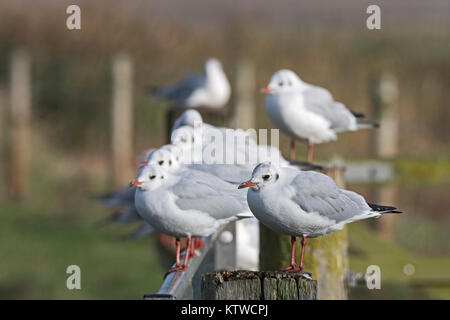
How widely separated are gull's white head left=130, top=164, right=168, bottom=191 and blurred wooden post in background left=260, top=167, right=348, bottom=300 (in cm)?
81

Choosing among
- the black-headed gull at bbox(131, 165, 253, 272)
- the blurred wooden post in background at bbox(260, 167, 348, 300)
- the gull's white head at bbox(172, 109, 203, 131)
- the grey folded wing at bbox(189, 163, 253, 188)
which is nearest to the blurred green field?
the gull's white head at bbox(172, 109, 203, 131)

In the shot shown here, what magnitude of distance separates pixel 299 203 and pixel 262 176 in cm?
24

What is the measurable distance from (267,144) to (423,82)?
43.3ft

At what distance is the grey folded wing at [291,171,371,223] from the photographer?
3.64 meters

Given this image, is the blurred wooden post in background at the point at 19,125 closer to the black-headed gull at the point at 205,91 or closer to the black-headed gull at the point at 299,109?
the black-headed gull at the point at 205,91

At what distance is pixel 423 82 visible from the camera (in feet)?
59.3

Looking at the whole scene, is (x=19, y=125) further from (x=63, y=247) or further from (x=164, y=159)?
(x=164, y=159)

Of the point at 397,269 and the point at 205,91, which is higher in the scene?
the point at 205,91

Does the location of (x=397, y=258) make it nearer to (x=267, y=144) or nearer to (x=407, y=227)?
(x=267, y=144)

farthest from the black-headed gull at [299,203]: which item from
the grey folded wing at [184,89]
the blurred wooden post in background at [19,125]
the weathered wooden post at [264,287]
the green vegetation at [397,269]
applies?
the blurred wooden post in background at [19,125]

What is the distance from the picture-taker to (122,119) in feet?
49.5

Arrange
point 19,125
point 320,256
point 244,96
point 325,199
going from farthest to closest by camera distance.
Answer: point 19,125, point 244,96, point 320,256, point 325,199

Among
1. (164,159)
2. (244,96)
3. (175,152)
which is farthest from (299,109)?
(244,96)
